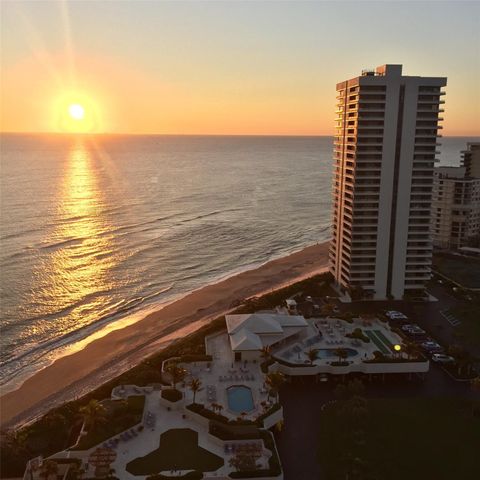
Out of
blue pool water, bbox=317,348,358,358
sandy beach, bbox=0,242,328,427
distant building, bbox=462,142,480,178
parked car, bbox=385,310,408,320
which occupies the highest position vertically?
distant building, bbox=462,142,480,178

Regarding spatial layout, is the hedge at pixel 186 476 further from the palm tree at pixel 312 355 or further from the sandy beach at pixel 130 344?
the sandy beach at pixel 130 344

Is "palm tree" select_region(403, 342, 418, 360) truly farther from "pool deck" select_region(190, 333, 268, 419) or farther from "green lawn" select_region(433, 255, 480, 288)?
"green lawn" select_region(433, 255, 480, 288)

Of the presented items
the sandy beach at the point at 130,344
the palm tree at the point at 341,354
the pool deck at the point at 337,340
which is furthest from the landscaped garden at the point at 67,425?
the palm tree at the point at 341,354

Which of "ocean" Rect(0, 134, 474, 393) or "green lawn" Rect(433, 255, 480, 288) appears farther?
"green lawn" Rect(433, 255, 480, 288)

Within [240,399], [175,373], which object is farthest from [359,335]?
[175,373]

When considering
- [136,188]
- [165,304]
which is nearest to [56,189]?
[136,188]

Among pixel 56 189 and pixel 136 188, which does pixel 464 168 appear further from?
pixel 56 189

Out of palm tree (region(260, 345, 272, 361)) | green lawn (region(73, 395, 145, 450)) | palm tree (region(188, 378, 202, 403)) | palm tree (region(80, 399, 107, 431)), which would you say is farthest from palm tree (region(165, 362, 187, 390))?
palm tree (region(260, 345, 272, 361))
